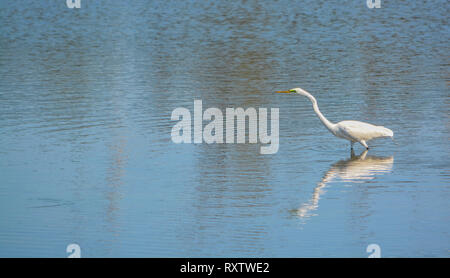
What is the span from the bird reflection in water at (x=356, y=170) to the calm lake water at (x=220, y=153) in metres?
0.03

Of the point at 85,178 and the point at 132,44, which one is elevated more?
the point at 132,44

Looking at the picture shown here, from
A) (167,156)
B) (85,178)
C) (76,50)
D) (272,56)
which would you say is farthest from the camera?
(76,50)

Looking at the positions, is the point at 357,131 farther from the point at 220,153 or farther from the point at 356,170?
the point at 220,153

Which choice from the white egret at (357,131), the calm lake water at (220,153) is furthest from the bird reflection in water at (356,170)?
the white egret at (357,131)

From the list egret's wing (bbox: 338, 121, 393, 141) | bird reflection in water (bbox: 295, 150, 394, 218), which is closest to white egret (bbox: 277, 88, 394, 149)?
egret's wing (bbox: 338, 121, 393, 141)

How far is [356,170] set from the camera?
12195 mm

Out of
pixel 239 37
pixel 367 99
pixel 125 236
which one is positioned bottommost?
pixel 125 236

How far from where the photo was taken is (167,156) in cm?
1301

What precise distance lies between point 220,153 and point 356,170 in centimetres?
226

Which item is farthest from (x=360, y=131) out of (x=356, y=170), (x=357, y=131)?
(x=356, y=170)

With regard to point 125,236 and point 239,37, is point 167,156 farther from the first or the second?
point 239,37

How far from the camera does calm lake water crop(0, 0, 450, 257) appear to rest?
31.0 ft

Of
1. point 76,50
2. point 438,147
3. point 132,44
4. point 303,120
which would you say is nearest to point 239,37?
point 132,44

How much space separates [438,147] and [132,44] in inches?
604
